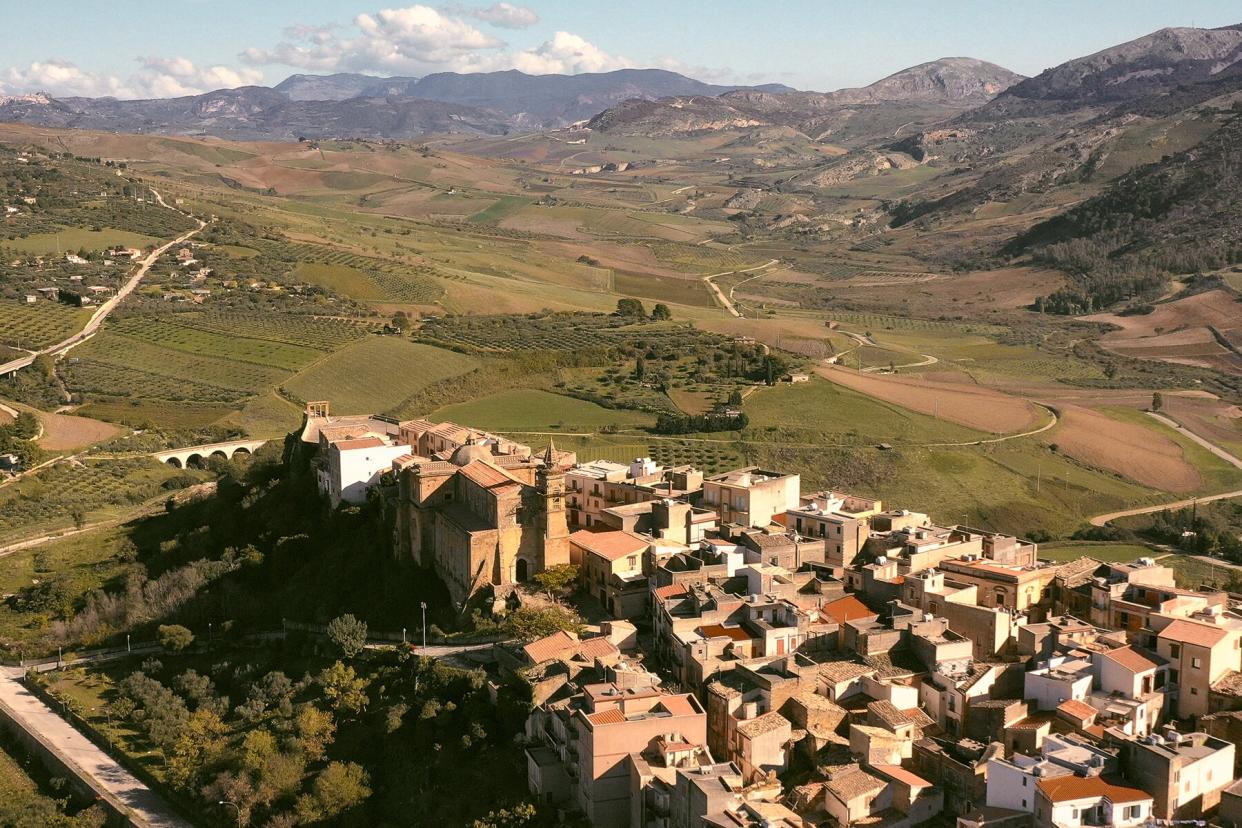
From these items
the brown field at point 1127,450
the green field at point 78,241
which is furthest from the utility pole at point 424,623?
the green field at point 78,241

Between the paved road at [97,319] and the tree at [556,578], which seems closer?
the tree at [556,578]

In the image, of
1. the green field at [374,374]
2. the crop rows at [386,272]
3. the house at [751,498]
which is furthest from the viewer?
the crop rows at [386,272]

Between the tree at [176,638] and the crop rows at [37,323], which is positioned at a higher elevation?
the crop rows at [37,323]

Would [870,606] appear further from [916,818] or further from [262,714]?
[262,714]

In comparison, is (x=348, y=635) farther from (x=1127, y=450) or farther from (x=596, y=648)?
(x=1127, y=450)

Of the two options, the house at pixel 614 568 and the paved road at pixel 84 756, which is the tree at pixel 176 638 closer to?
the paved road at pixel 84 756

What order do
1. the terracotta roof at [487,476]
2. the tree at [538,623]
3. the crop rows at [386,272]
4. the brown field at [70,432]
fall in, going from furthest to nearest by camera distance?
the crop rows at [386,272] < the brown field at [70,432] < the terracotta roof at [487,476] < the tree at [538,623]

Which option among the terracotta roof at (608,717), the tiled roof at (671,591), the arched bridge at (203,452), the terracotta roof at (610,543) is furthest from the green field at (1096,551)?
the arched bridge at (203,452)

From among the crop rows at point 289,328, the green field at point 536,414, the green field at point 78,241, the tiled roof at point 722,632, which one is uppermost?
the green field at point 78,241
